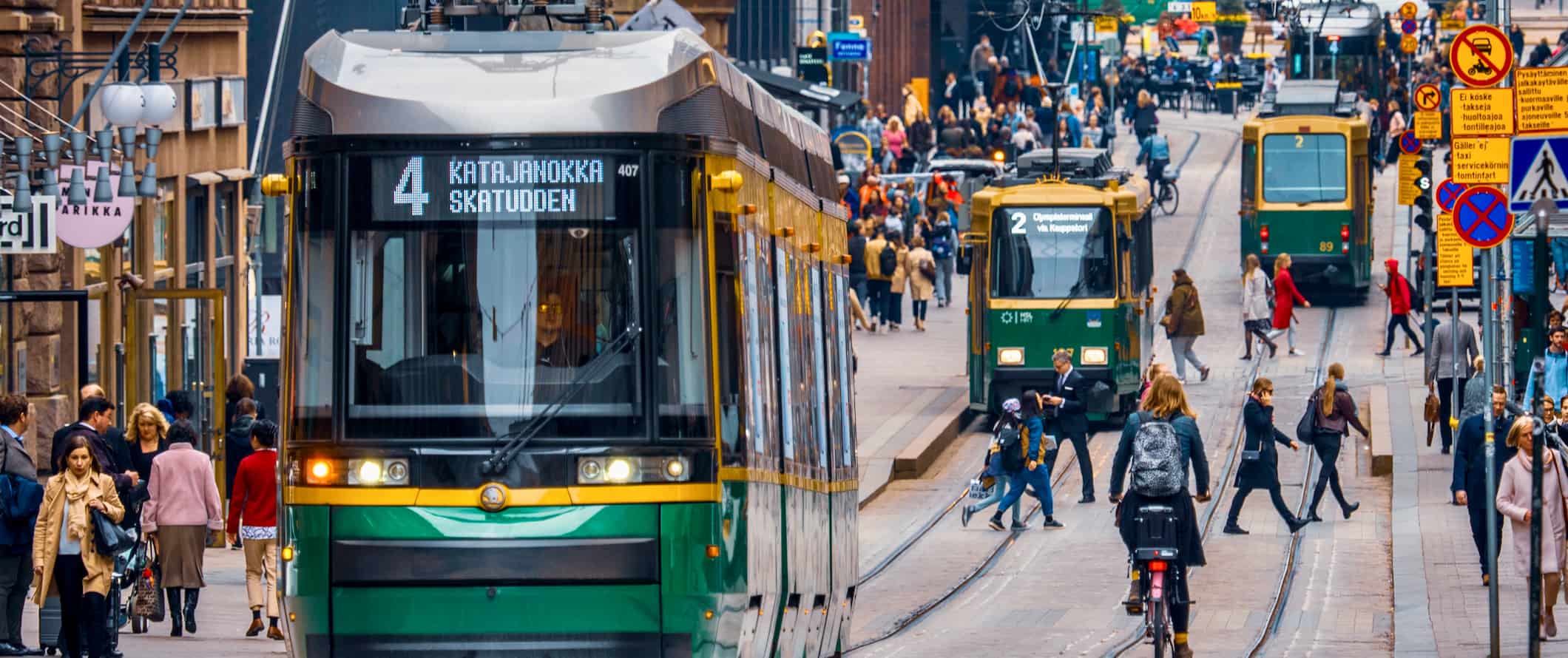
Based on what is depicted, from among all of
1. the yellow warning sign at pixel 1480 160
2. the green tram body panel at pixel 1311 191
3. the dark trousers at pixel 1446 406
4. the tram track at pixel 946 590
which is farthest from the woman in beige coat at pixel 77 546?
the green tram body panel at pixel 1311 191

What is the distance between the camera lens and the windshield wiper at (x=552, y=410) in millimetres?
10648

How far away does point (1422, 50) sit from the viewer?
81.1m

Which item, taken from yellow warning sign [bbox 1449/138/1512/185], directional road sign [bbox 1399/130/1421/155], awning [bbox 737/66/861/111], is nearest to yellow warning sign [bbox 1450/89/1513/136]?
yellow warning sign [bbox 1449/138/1512/185]

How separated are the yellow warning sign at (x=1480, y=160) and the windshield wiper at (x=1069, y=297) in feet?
45.6

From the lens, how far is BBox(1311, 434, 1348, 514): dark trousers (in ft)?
80.4

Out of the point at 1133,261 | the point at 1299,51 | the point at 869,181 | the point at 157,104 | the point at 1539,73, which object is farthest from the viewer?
the point at 1299,51

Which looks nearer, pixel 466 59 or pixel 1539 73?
pixel 466 59

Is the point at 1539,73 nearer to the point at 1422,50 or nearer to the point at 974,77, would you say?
the point at 974,77

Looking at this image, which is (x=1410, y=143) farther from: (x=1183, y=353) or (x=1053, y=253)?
(x=1053, y=253)

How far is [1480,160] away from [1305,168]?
2494 centimetres

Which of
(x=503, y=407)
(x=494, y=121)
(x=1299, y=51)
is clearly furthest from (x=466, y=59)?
(x=1299, y=51)

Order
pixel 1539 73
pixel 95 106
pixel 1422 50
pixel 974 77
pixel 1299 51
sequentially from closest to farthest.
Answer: pixel 1539 73, pixel 95 106, pixel 1299 51, pixel 974 77, pixel 1422 50

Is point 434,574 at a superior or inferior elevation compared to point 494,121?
inferior

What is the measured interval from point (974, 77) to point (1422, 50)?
21.0 metres
